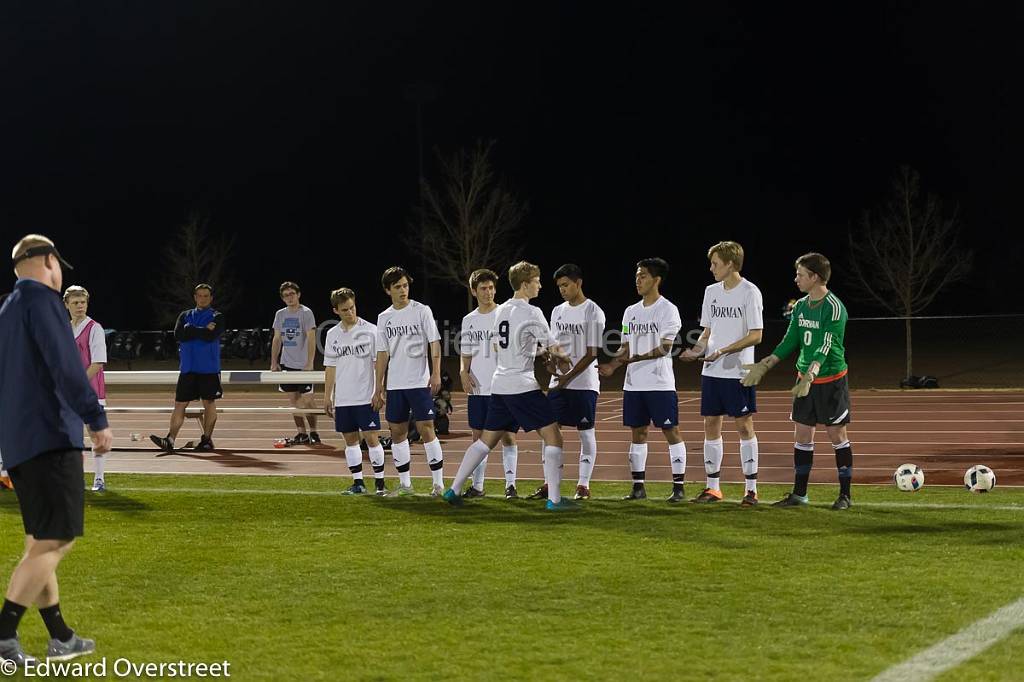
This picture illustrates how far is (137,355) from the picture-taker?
34.1 m

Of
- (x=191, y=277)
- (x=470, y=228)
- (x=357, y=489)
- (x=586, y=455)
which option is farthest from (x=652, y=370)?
(x=191, y=277)

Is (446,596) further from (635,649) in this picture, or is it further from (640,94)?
(640,94)

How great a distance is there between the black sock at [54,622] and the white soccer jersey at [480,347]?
4.80 m

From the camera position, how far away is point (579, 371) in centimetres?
882

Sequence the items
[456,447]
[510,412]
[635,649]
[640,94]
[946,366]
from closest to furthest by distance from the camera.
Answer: [635,649] < [510,412] < [456,447] < [946,366] < [640,94]

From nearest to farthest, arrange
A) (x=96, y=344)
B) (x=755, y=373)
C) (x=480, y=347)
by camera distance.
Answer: (x=755, y=373) < (x=480, y=347) < (x=96, y=344)

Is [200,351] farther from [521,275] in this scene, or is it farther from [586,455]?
[521,275]

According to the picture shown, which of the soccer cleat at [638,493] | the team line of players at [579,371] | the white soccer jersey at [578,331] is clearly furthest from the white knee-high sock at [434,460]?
the soccer cleat at [638,493]

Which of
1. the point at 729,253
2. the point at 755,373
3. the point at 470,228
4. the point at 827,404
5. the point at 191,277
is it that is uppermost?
the point at 470,228

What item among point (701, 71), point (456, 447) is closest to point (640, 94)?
point (701, 71)

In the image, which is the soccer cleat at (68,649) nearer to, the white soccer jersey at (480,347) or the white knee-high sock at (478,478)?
the white soccer jersey at (480,347)

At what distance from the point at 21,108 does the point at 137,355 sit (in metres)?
24.6

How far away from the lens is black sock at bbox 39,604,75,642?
477 centimetres

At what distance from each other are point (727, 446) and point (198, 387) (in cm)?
677
